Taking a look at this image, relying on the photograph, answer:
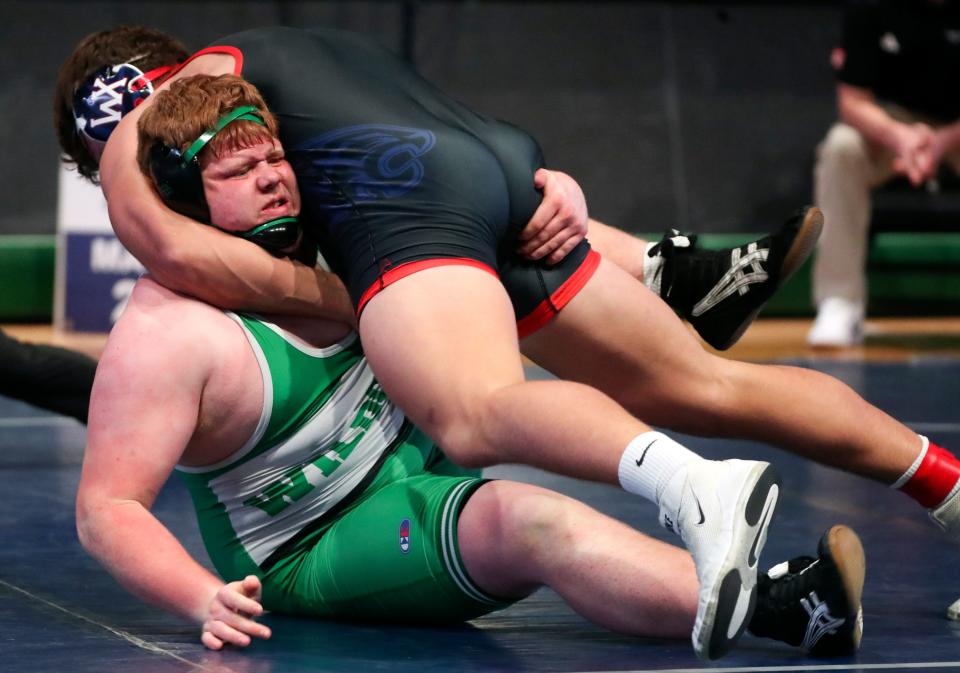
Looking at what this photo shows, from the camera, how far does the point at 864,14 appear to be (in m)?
6.39

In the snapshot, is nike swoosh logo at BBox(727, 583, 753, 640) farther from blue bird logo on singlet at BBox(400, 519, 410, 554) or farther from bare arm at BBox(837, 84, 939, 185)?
bare arm at BBox(837, 84, 939, 185)

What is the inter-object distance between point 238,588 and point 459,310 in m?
0.49

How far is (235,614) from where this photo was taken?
7.39 ft

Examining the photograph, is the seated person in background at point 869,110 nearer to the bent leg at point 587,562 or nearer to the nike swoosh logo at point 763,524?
the bent leg at point 587,562

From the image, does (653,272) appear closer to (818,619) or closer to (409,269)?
(409,269)

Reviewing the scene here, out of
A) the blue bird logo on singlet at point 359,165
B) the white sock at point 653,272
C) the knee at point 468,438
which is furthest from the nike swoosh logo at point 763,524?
the white sock at point 653,272

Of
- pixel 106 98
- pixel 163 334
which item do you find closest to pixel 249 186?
pixel 163 334

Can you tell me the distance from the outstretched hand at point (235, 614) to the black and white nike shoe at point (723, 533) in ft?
1.91

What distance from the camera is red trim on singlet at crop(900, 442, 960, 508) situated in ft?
8.68

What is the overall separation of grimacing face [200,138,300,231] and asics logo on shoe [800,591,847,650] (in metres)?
0.99

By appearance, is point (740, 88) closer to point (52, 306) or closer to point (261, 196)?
point (52, 306)

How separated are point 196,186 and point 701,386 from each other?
0.88 meters

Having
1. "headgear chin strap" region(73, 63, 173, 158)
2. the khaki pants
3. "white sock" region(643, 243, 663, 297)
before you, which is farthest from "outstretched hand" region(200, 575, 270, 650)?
the khaki pants

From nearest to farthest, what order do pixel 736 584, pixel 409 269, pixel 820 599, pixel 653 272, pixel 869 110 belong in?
1. pixel 736 584
2. pixel 820 599
3. pixel 409 269
4. pixel 653 272
5. pixel 869 110
